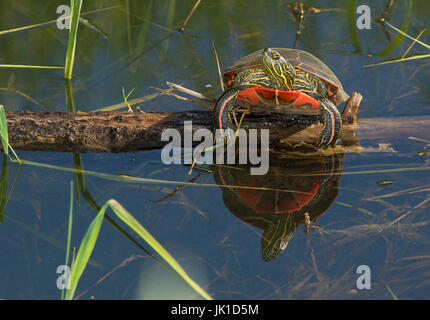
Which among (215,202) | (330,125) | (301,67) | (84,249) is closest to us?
(84,249)

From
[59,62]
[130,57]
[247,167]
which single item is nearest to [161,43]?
[130,57]

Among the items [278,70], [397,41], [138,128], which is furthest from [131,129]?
[397,41]

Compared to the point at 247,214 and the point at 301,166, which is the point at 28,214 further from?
the point at 301,166

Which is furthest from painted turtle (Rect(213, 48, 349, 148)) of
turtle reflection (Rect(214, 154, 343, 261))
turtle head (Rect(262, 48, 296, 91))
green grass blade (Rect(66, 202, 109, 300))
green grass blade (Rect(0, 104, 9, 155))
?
green grass blade (Rect(66, 202, 109, 300))

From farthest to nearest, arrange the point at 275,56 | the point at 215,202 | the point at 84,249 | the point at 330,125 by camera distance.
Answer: the point at 275,56 < the point at 330,125 < the point at 215,202 < the point at 84,249

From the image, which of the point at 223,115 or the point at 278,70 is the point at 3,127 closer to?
the point at 223,115

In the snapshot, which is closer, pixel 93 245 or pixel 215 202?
pixel 93 245

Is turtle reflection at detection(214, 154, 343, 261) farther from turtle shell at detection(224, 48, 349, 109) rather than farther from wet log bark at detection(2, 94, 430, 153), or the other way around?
turtle shell at detection(224, 48, 349, 109)
